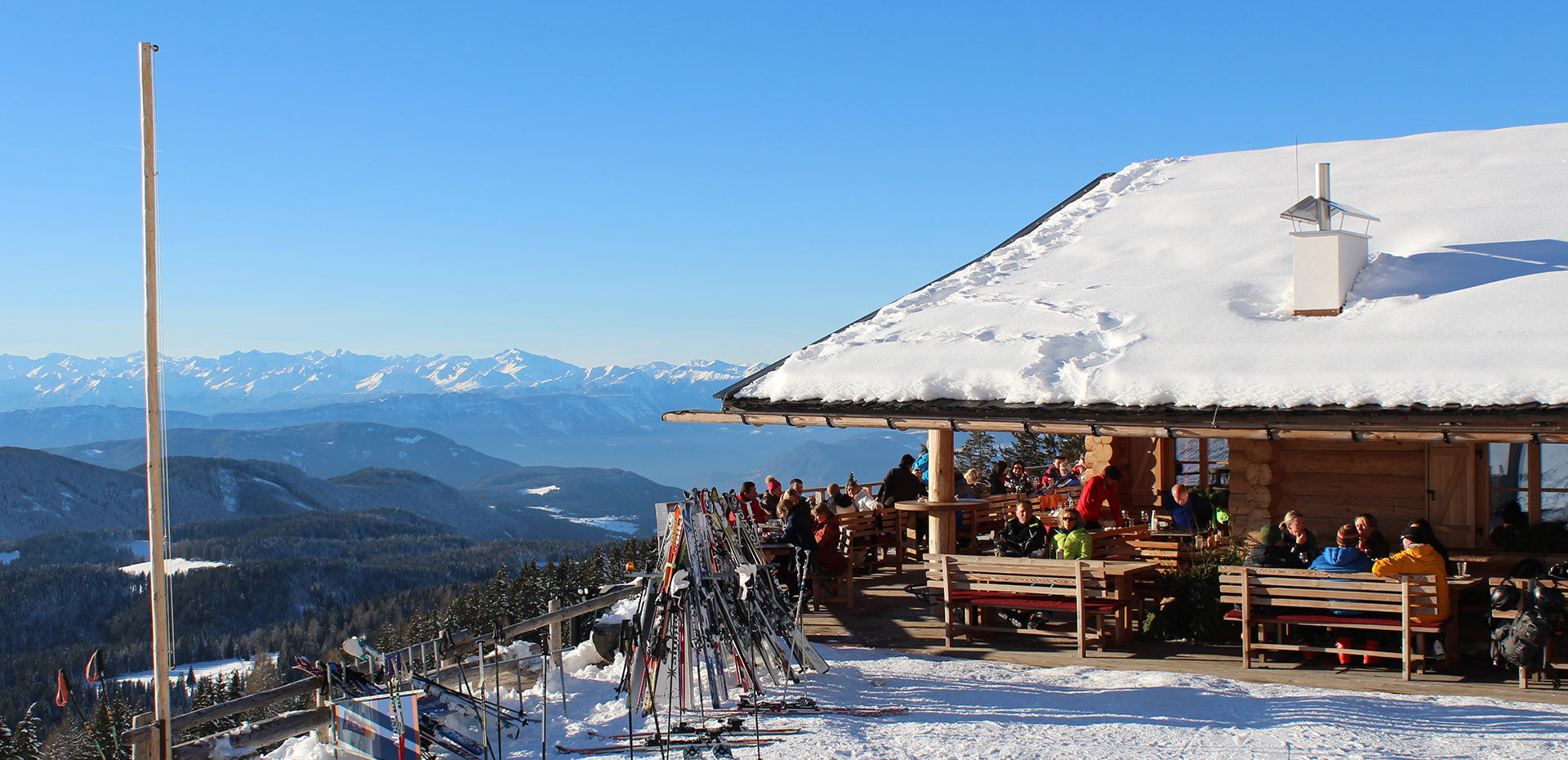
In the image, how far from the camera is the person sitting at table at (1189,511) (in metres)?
11.8

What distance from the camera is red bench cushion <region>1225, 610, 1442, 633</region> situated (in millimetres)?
8195

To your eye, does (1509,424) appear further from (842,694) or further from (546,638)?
(546,638)

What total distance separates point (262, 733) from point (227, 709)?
0.25 m

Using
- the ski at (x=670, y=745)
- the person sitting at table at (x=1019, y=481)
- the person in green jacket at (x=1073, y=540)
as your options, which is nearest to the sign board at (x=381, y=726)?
the ski at (x=670, y=745)

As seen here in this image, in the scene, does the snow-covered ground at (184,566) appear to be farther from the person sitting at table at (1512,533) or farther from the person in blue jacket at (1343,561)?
the person in blue jacket at (1343,561)

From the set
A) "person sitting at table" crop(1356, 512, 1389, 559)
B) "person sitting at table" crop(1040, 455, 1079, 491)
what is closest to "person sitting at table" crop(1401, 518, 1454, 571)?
"person sitting at table" crop(1356, 512, 1389, 559)

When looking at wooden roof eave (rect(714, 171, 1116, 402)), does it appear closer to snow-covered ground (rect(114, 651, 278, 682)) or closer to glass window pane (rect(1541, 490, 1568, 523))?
glass window pane (rect(1541, 490, 1568, 523))

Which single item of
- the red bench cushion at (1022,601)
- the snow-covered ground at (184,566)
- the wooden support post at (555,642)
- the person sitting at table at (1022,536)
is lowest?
the snow-covered ground at (184,566)

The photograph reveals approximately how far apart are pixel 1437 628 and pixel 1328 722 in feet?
4.92

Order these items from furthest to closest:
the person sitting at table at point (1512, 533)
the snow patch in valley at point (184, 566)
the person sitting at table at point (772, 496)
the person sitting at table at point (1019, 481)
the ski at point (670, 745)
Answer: the snow patch in valley at point (184, 566), the person sitting at table at point (1019, 481), the person sitting at table at point (772, 496), the person sitting at table at point (1512, 533), the ski at point (670, 745)

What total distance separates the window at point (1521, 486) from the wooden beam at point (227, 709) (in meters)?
9.49

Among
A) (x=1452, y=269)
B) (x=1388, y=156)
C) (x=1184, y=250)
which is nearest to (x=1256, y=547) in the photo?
(x=1452, y=269)

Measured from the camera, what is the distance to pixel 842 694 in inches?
332

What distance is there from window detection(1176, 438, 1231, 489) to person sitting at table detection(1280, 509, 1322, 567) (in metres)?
7.04
